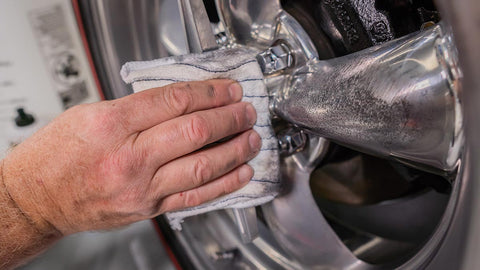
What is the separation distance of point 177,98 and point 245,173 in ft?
0.41

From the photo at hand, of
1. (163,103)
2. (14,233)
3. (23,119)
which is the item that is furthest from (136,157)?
(23,119)

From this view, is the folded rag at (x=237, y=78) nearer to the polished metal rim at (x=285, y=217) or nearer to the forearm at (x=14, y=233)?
the polished metal rim at (x=285, y=217)

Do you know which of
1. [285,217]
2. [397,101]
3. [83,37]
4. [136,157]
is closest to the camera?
[397,101]

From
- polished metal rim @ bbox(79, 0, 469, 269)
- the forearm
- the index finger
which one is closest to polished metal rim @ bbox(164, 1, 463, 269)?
polished metal rim @ bbox(79, 0, 469, 269)

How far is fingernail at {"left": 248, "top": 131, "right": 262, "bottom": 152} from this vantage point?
19.7 inches

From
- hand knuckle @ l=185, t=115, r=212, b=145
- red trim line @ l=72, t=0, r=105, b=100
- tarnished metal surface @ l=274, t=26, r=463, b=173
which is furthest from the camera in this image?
red trim line @ l=72, t=0, r=105, b=100

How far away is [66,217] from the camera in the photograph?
21.4 inches

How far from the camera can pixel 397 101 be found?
1.18 ft

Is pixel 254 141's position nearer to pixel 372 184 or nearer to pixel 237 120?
pixel 237 120

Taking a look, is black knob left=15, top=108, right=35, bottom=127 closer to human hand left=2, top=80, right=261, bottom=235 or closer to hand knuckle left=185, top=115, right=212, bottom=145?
human hand left=2, top=80, right=261, bottom=235

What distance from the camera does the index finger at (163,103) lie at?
46cm

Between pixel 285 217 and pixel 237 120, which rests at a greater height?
pixel 237 120

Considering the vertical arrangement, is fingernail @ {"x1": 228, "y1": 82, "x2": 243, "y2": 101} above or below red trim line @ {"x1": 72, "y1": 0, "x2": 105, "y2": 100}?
below

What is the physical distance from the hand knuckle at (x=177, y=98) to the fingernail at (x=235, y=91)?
0.17 feet
